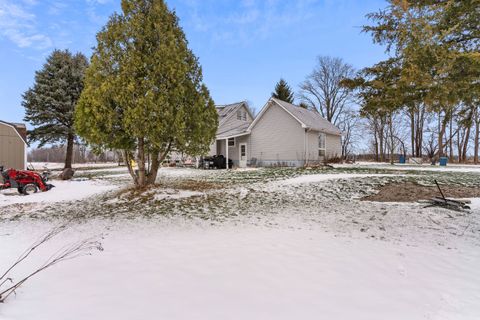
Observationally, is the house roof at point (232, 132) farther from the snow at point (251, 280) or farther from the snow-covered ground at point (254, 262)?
the snow at point (251, 280)

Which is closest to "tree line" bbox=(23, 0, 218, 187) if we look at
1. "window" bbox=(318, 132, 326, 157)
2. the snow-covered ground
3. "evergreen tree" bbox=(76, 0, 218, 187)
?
"evergreen tree" bbox=(76, 0, 218, 187)

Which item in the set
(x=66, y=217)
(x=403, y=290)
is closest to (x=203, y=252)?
(x=403, y=290)

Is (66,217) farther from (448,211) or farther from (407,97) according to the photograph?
(448,211)

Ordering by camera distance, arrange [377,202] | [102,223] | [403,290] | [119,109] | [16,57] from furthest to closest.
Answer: [16,57]
[119,109]
[377,202]
[102,223]
[403,290]

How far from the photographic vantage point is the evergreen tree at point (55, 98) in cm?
2236

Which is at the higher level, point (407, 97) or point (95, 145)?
point (407, 97)

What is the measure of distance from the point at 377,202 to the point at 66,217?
8069 millimetres

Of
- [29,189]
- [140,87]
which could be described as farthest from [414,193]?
[29,189]

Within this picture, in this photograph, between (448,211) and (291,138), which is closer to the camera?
(448,211)

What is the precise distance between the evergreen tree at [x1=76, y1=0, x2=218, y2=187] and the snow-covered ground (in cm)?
247

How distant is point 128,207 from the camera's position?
6.98 meters

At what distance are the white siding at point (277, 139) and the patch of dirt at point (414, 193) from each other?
11.5 m

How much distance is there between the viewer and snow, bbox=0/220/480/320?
255cm

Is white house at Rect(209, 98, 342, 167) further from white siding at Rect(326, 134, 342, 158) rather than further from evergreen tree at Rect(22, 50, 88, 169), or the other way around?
evergreen tree at Rect(22, 50, 88, 169)
